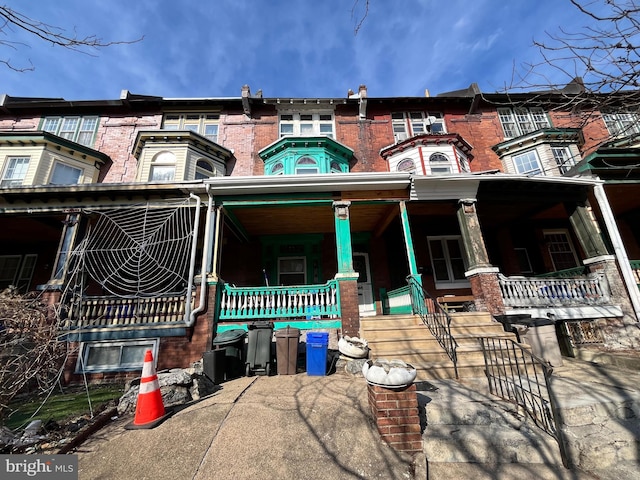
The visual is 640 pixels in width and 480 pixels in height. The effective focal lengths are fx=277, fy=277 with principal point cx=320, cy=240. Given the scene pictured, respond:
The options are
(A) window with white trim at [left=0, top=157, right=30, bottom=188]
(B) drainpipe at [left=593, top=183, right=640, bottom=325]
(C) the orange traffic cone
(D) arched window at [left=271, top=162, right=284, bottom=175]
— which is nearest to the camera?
(C) the orange traffic cone

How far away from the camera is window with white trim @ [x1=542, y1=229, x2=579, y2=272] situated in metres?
11.5

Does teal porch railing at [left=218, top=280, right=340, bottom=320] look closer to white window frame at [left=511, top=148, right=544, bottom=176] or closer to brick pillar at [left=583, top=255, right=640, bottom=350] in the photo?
brick pillar at [left=583, top=255, right=640, bottom=350]

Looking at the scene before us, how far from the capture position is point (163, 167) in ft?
36.8

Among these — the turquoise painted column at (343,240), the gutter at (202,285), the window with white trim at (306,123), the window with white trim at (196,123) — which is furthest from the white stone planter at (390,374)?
the window with white trim at (196,123)

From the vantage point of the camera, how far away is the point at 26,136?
35.7 feet

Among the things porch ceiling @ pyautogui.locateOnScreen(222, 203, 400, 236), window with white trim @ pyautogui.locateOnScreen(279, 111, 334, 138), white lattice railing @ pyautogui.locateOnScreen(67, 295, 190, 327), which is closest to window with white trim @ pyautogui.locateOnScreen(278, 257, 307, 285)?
porch ceiling @ pyautogui.locateOnScreen(222, 203, 400, 236)

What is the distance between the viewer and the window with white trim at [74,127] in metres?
12.6

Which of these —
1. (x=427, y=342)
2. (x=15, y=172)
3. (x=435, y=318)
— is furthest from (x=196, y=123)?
(x=427, y=342)

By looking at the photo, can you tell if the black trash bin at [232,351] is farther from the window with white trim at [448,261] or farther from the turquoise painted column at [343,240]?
the window with white trim at [448,261]

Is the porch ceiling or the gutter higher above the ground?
the porch ceiling

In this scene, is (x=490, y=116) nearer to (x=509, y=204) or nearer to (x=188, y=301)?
(x=509, y=204)

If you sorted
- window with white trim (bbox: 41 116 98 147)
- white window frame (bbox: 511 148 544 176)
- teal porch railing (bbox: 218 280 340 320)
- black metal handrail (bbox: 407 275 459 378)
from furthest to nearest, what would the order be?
window with white trim (bbox: 41 116 98 147), white window frame (bbox: 511 148 544 176), teal porch railing (bbox: 218 280 340 320), black metal handrail (bbox: 407 275 459 378)

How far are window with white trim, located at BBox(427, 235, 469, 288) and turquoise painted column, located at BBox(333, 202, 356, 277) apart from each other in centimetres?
491

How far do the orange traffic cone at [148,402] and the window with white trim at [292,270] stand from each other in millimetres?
6916
